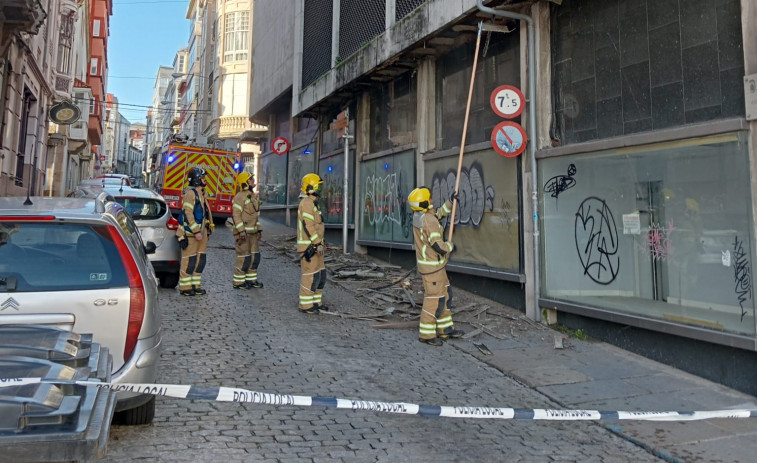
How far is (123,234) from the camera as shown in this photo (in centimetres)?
351

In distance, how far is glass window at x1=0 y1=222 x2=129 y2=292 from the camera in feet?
10.3

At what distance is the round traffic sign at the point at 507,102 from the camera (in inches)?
301

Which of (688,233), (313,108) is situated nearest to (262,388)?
(688,233)

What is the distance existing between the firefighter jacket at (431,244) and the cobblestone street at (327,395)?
1005mm

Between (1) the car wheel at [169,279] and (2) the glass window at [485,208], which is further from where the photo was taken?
(1) the car wheel at [169,279]

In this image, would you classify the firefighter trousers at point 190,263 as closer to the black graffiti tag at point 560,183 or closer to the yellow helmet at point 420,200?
the yellow helmet at point 420,200

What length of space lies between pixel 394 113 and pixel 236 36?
24524mm

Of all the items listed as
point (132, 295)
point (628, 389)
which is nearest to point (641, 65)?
point (628, 389)

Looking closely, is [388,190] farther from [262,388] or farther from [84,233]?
[84,233]

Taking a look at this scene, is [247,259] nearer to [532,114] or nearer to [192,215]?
[192,215]

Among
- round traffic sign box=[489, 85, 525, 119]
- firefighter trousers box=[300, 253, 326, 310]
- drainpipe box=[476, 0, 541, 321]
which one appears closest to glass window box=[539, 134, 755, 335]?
drainpipe box=[476, 0, 541, 321]

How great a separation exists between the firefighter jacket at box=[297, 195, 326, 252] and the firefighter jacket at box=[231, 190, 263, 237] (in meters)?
1.70

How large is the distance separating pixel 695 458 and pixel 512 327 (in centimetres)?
382

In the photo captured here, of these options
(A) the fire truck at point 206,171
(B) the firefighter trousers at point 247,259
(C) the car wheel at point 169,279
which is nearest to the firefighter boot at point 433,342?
(B) the firefighter trousers at point 247,259
